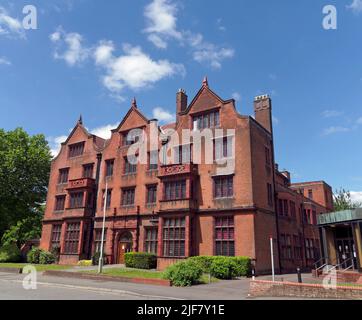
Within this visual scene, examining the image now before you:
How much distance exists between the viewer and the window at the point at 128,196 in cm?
3478

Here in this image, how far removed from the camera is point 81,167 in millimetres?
40531

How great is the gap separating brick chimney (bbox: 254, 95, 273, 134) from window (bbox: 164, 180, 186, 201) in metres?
11.1

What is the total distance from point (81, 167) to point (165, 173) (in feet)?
48.0

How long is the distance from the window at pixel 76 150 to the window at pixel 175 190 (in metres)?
16.1

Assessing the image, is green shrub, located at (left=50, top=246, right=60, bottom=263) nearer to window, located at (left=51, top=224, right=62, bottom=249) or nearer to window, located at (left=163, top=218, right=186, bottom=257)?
window, located at (left=51, top=224, right=62, bottom=249)

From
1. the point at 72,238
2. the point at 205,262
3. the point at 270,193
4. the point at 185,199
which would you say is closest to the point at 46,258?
the point at 72,238

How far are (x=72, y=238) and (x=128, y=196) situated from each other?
8683 mm

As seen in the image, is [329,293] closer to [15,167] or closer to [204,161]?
[204,161]

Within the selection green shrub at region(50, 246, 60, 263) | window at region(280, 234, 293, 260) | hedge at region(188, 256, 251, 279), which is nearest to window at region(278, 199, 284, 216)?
window at region(280, 234, 293, 260)

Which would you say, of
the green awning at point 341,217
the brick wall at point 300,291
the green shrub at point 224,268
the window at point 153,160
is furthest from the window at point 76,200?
the brick wall at point 300,291

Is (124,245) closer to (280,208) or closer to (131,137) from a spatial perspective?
(131,137)

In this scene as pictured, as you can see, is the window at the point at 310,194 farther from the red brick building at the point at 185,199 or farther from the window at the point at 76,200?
the window at the point at 76,200

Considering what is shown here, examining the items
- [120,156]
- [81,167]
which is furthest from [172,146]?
[81,167]

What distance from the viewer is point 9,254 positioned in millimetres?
38906
